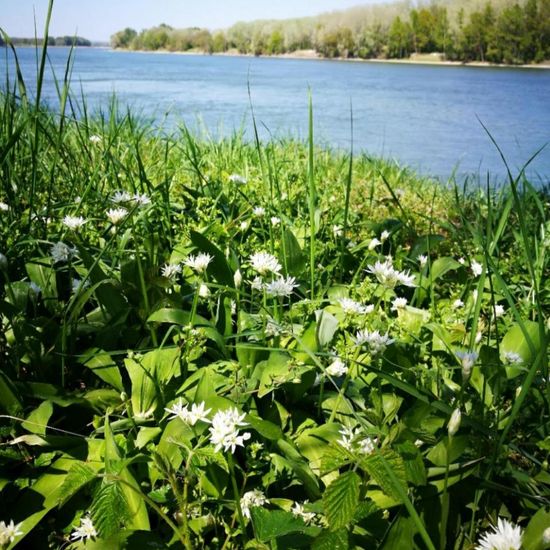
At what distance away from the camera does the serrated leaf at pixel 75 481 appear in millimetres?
729

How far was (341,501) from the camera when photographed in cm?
69

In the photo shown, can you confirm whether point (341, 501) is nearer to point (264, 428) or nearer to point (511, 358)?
point (264, 428)

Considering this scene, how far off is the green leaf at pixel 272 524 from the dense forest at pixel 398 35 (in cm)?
3307

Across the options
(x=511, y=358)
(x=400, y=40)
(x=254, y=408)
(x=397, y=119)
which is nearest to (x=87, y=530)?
(x=254, y=408)

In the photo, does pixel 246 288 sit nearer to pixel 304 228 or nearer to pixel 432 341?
pixel 304 228

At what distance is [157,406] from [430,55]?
40994mm

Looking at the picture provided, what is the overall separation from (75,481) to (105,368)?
337mm

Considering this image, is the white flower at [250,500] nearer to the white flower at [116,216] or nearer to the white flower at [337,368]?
the white flower at [337,368]

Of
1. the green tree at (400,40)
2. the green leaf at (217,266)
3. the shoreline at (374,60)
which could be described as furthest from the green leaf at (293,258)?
the green tree at (400,40)

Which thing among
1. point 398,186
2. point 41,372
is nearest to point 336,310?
point 41,372

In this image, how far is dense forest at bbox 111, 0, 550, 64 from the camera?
1226 inches

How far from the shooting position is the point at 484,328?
4.54ft

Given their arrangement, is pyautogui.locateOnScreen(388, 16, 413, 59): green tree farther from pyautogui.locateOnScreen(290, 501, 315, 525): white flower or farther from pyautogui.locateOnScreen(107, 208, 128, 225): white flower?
pyautogui.locateOnScreen(290, 501, 315, 525): white flower

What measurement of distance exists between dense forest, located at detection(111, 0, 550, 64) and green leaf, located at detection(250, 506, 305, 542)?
3307 centimetres
